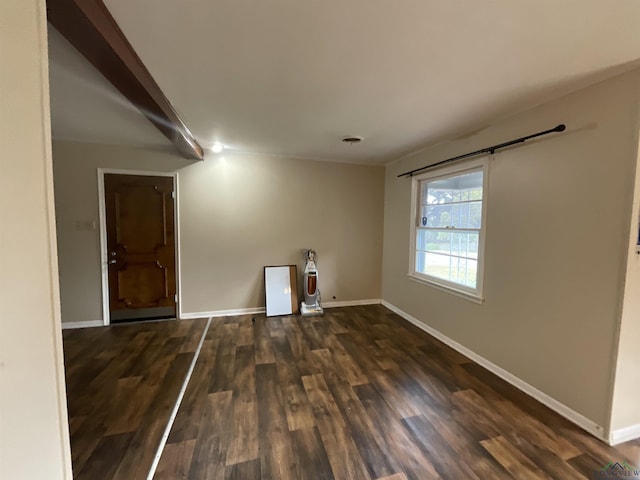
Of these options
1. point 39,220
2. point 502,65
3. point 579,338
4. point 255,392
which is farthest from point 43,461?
point 579,338

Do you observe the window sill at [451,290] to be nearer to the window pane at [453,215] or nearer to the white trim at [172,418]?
the window pane at [453,215]

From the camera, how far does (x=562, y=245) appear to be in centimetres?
205

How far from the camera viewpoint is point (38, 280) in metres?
0.78

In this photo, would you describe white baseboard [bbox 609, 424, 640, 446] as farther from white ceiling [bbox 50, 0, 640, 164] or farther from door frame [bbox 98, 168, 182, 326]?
door frame [bbox 98, 168, 182, 326]

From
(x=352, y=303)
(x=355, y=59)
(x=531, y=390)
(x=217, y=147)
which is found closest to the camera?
(x=355, y=59)

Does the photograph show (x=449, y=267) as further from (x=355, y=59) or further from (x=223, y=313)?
(x=223, y=313)

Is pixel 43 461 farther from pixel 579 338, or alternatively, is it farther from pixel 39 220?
pixel 579 338

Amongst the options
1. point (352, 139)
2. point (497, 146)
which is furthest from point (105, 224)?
point (497, 146)

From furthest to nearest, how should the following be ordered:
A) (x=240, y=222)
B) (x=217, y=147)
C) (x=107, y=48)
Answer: (x=240, y=222) < (x=217, y=147) < (x=107, y=48)

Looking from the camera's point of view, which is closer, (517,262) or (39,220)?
(39,220)

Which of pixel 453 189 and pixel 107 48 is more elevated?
pixel 107 48

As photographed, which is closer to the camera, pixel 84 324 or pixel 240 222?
pixel 84 324

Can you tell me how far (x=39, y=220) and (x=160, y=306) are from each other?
11.5 ft

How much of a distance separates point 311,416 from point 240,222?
9.01ft
